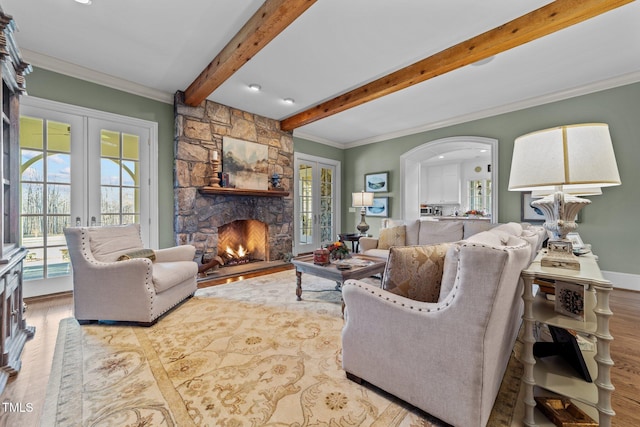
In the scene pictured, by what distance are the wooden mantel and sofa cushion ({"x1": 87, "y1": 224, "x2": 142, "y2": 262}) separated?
135 cm

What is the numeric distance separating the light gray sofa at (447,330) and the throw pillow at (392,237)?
2588 mm

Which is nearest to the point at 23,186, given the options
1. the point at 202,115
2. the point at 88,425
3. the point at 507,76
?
the point at 202,115

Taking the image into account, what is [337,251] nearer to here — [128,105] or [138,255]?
[138,255]

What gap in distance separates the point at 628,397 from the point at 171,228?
4.78 metres

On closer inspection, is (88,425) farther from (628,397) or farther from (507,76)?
(507,76)

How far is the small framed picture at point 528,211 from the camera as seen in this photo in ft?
13.2

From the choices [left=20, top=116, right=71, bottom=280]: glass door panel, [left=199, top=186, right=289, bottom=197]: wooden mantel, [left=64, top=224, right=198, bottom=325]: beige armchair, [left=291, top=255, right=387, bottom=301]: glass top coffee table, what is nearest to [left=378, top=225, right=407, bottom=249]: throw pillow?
[left=291, top=255, right=387, bottom=301]: glass top coffee table

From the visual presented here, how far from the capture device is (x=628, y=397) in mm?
1447

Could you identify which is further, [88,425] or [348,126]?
[348,126]

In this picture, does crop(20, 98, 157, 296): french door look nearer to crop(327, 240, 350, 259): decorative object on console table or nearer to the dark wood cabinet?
the dark wood cabinet

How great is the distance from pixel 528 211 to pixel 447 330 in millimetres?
3982

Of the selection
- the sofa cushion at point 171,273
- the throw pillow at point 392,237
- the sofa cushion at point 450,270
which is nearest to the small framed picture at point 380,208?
the throw pillow at point 392,237

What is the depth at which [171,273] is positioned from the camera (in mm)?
2549

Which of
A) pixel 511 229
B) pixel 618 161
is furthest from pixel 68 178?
pixel 618 161
